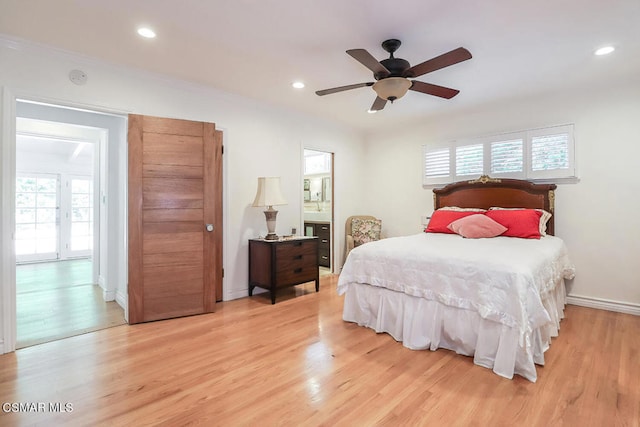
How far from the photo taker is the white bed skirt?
210 cm

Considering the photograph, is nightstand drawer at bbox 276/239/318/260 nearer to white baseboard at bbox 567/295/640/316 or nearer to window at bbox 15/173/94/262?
white baseboard at bbox 567/295/640/316

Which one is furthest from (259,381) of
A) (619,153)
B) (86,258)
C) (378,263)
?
(86,258)

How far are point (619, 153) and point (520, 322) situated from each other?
2.80m

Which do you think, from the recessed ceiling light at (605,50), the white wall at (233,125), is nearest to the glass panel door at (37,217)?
the white wall at (233,125)

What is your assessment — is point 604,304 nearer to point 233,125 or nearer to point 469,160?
point 469,160

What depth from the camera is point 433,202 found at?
189 inches

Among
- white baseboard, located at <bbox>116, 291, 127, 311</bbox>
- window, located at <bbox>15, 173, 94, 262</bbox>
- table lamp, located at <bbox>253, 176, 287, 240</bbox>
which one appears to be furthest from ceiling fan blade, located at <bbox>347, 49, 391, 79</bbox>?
window, located at <bbox>15, 173, 94, 262</bbox>

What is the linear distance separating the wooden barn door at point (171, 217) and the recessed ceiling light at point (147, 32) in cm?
82

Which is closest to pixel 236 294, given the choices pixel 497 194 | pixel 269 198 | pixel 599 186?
pixel 269 198

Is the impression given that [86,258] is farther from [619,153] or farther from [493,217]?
[619,153]

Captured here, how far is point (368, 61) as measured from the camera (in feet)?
7.47

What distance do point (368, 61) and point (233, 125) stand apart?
2156mm

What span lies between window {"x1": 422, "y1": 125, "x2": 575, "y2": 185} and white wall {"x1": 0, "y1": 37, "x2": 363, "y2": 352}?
4.66ft

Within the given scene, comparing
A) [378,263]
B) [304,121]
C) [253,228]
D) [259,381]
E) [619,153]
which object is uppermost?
[304,121]
